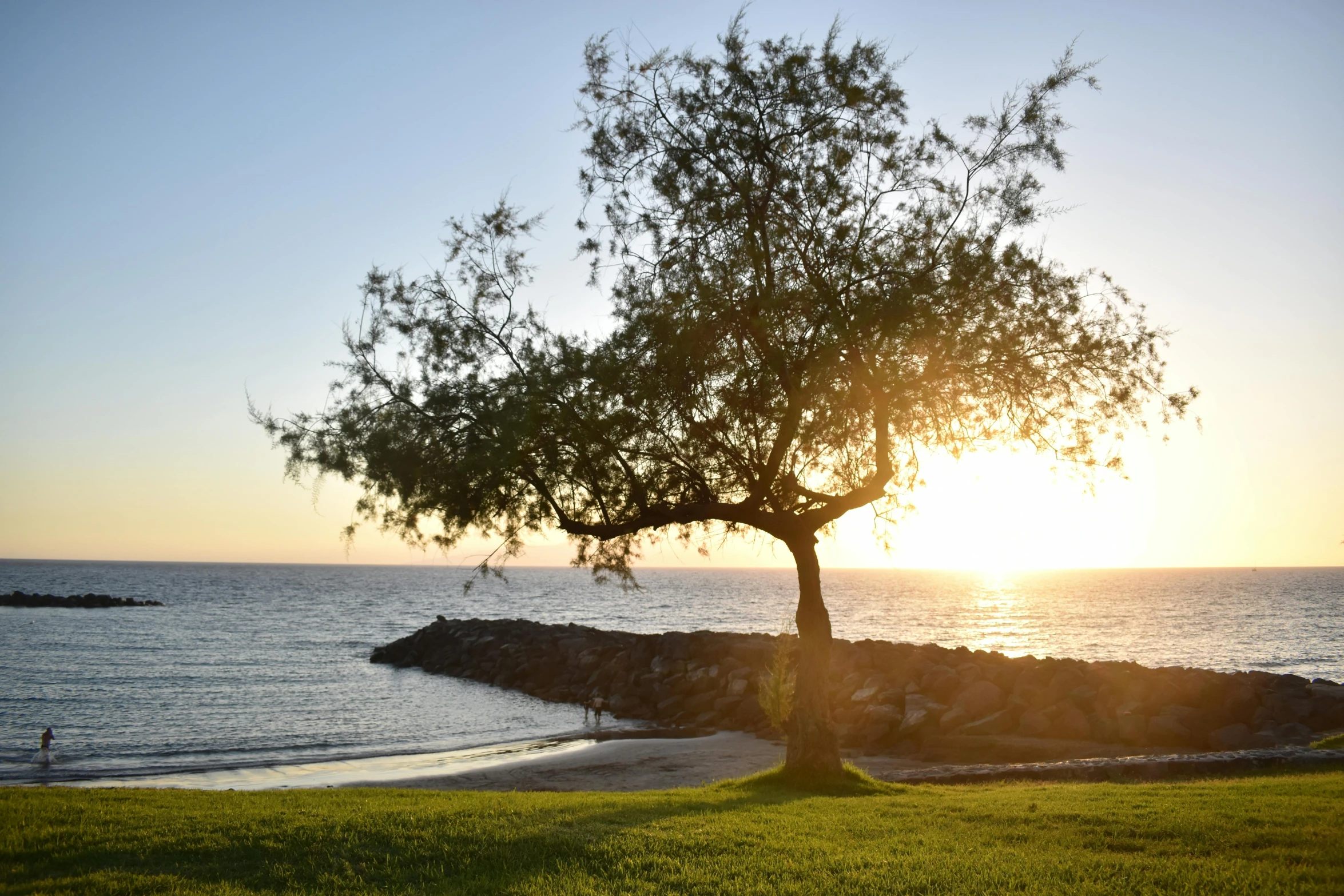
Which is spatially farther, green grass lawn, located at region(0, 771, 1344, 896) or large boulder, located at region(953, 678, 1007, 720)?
large boulder, located at region(953, 678, 1007, 720)

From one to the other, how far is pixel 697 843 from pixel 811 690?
17.6ft

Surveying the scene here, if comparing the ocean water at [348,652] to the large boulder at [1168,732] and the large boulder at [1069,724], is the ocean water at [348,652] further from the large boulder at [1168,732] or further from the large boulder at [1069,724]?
the large boulder at [1168,732]

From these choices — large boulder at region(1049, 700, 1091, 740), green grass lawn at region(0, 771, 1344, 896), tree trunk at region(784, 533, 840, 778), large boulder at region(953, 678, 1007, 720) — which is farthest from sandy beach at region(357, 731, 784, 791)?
large boulder at region(1049, 700, 1091, 740)

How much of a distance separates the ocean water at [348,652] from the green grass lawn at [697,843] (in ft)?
47.3

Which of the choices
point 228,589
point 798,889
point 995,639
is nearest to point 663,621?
point 995,639

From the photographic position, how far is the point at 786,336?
13.0 meters

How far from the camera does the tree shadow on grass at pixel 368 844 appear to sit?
7957mm

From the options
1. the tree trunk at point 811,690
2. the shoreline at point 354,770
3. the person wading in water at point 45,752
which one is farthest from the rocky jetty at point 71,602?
the tree trunk at point 811,690

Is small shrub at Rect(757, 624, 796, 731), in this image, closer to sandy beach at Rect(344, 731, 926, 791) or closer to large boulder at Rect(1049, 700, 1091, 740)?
sandy beach at Rect(344, 731, 926, 791)

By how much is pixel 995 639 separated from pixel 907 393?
54.6 m

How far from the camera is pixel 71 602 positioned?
94.2m

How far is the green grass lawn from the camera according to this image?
7.70m

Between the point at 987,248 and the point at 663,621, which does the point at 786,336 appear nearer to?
the point at 987,248

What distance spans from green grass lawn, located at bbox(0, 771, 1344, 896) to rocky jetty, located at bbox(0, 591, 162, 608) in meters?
96.2
